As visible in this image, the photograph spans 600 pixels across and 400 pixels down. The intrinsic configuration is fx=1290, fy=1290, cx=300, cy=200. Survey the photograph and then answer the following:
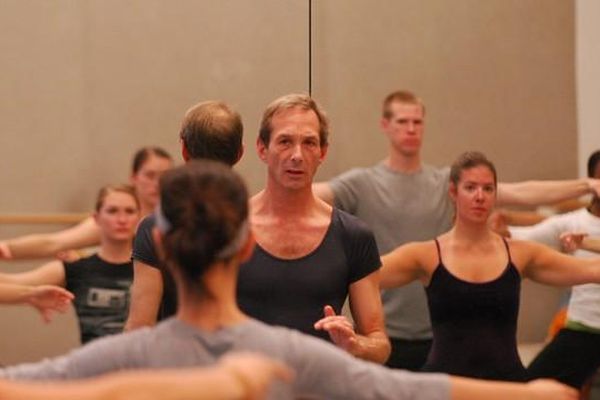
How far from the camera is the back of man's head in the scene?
301 centimetres

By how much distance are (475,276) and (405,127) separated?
1143mm

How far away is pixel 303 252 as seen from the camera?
3.07 metres

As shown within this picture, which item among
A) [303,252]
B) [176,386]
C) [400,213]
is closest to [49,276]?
[400,213]

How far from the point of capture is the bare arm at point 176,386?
1689mm

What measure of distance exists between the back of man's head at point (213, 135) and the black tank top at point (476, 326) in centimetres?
150

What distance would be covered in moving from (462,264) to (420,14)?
8.77 ft

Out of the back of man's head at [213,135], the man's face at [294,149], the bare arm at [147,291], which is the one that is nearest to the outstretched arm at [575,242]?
the man's face at [294,149]

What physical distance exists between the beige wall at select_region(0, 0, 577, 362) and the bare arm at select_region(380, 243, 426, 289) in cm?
214

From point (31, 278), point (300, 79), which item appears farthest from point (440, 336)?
point (300, 79)

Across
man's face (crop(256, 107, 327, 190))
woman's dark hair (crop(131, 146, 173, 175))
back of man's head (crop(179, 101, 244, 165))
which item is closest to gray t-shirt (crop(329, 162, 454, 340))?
woman's dark hair (crop(131, 146, 173, 175))

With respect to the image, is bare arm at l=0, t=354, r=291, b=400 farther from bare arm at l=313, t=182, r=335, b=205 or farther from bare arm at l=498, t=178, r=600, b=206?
bare arm at l=498, t=178, r=600, b=206

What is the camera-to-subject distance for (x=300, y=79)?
21.7 ft

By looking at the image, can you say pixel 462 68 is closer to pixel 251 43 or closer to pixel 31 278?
pixel 251 43

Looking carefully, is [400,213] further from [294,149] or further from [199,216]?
[199,216]
